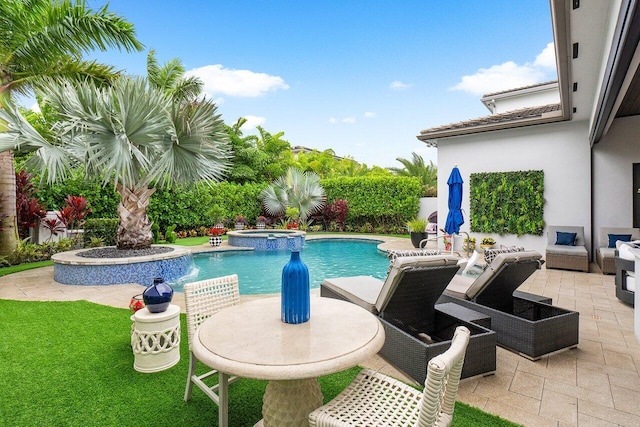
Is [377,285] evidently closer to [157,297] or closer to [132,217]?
[157,297]

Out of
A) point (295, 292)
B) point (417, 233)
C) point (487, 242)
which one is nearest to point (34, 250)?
point (295, 292)

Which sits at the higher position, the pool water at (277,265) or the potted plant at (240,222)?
the potted plant at (240,222)

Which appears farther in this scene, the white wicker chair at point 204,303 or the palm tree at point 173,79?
the palm tree at point 173,79

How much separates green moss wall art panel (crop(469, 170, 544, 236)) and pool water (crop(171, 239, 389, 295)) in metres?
3.48

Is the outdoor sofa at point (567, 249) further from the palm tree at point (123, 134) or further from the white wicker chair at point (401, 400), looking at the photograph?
the palm tree at point (123, 134)

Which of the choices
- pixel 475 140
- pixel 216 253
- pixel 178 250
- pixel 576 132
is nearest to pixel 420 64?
pixel 475 140

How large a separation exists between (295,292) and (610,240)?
9600 mm

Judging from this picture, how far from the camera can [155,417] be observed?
2557mm

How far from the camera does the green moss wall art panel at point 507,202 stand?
10047 mm

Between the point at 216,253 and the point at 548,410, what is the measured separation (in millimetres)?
10715

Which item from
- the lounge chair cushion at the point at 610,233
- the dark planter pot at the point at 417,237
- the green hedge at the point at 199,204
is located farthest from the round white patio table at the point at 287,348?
the green hedge at the point at 199,204

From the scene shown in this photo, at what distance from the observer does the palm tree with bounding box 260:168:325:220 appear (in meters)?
17.9

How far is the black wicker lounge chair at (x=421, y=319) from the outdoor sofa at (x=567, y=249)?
20.2 feet

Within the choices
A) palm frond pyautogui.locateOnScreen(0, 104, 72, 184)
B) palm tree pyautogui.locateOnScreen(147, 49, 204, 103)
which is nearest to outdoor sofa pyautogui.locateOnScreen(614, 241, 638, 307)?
palm frond pyautogui.locateOnScreen(0, 104, 72, 184)
